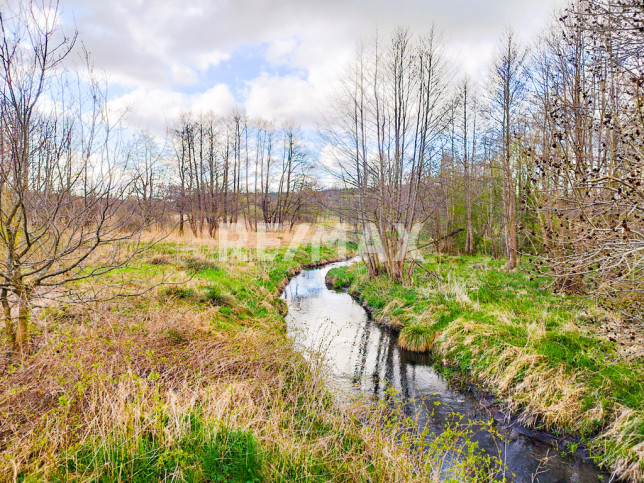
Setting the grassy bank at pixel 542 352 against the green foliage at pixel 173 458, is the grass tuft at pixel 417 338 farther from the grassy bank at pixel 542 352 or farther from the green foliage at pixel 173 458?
the green foliage at pixel 173 458

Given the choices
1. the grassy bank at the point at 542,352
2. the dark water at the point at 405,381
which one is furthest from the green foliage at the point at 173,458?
the grassy bank at the point at 542,352

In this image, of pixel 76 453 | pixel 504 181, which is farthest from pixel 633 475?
pixel 504 181

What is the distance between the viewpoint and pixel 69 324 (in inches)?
191

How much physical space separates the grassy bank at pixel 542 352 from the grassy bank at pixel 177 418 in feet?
4.87

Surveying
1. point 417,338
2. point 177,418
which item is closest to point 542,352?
point 417,338

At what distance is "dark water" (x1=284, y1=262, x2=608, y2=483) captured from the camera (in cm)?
401

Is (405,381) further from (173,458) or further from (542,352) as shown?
(173,458)

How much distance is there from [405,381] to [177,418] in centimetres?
427

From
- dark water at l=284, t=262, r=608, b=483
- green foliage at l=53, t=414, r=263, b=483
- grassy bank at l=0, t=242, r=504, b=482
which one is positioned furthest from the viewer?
dark water at l=284, t=262, r=608, b=483

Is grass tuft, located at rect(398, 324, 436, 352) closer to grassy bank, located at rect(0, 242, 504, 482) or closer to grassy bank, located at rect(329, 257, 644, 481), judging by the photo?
grassy bank, located at rect(329, 257, 644, 481)

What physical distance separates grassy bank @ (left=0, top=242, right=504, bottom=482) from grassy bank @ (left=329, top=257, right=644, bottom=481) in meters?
1.49

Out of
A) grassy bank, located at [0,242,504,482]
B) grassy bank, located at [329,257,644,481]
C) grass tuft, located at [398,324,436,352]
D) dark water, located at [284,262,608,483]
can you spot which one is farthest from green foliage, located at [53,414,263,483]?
grass tuft, located at [398,324,436,352]

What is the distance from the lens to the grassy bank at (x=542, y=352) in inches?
161

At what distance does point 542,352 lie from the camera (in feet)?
17.7
